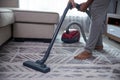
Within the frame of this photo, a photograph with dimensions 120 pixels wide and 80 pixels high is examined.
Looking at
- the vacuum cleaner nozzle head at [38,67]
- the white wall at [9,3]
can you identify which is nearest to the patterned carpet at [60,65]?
the vacuum cleaner nozzle head at [38,67]

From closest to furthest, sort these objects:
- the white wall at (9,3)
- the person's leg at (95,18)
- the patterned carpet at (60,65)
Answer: the patterned carpet at (60,65)
the person's leg at (95,18)
the white wall at (9,3)

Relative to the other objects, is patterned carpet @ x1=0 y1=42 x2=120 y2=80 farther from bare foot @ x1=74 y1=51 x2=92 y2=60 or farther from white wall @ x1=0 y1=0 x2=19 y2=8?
white wall @ x1=0 y1=0 x2=19 y2=8

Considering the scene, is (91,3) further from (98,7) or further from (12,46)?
(12,46)

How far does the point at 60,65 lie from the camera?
150 cm

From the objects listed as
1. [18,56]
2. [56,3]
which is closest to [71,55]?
[18,56]

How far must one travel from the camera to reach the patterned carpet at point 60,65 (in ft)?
4.16

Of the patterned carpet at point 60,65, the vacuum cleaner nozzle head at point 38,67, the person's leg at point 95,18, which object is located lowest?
the patterned carpet at point 60,65

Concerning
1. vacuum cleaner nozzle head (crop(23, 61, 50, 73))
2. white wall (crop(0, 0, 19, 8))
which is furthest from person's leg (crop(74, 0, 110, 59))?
white wall (crop(0, 0, 19, 8))

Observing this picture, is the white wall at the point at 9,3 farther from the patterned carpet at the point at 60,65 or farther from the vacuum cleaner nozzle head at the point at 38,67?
the vacuum cleaner nozzle head at the point at 38,67

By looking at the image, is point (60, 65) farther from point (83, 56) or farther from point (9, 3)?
point (9, 3)

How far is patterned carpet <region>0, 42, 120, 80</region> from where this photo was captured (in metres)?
1.27

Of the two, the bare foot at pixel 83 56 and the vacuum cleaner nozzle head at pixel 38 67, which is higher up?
the vacuum cleaner nozzle head at pixel 38 67

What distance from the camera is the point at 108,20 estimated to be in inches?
109

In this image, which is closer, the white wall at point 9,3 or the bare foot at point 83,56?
the bare foot at point 83,56
